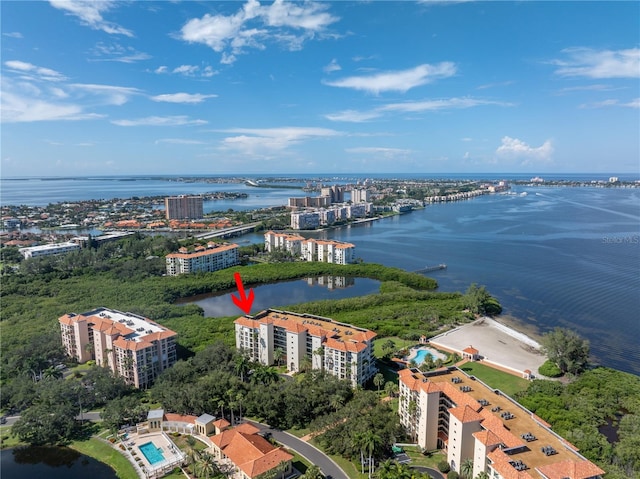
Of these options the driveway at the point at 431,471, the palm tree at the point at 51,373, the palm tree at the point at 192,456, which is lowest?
the driveway at the point at 431,471

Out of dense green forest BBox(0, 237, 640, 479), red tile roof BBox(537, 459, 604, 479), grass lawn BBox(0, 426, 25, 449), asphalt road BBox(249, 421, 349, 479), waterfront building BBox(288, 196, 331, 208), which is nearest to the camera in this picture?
red tile roof BBox(537, 459, 604, 479)

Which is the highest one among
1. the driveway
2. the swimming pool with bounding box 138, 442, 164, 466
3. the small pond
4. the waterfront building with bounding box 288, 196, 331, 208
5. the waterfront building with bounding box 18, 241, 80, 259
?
the waterfront building with bounding box 288, 196, 331, 208

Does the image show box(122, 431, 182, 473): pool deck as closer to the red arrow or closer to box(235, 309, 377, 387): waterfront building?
box(235, 309, 377, 387): waterfront building

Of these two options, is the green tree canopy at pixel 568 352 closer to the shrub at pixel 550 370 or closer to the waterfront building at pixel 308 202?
the shrub at pixel 550 370

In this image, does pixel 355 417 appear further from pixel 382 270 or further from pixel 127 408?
pixel 382 270

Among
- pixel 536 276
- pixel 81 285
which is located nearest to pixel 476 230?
pixel 536 276

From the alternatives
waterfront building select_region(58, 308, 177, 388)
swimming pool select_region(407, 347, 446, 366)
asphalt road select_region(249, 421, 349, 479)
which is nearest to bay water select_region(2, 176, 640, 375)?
swimming pool select_region(407, 347, 446, 366)

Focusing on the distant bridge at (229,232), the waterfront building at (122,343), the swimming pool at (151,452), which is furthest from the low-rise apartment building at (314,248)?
the swimming pool at (151,452)
